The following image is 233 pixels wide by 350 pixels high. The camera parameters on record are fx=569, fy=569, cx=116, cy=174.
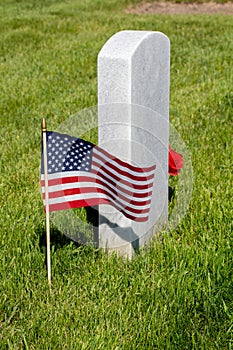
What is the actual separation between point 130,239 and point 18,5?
14.0m

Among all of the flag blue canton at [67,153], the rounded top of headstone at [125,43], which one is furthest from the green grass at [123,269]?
the rounded top of headstone at [125,43]

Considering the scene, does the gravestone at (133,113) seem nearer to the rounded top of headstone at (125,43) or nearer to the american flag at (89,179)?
the rounded top of headstone at (125,43)

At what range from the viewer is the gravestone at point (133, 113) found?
3.00m

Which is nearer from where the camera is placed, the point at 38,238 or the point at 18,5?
the point at 38,238

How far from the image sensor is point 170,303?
9.23 ft

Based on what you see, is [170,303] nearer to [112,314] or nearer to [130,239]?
[112,314]

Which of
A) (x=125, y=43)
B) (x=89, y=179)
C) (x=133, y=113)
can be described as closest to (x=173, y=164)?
(x=133, y=113)

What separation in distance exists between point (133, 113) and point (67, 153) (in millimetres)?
417

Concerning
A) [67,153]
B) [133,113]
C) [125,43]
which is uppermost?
[125,43]

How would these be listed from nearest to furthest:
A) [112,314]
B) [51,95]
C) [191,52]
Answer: [112,314]
[51,95]
[191,52]

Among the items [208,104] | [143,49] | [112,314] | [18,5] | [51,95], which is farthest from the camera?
[18,5]

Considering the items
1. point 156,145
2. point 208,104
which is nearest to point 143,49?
point 156,145

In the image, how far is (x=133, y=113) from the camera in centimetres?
304

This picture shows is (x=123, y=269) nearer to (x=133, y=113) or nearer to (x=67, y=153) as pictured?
(x=67, y=153)
